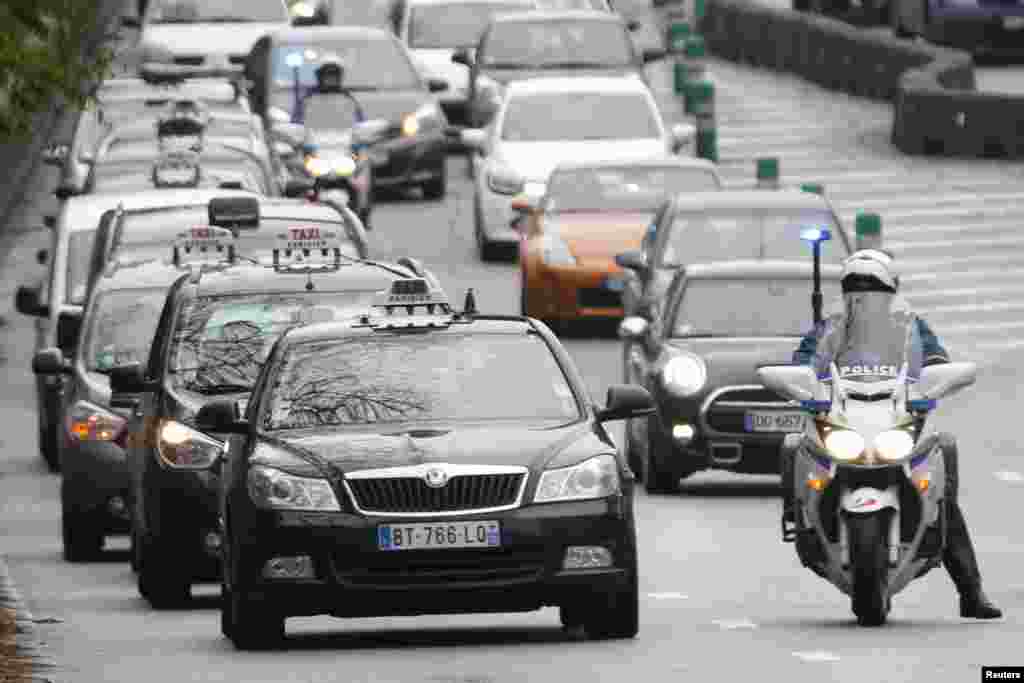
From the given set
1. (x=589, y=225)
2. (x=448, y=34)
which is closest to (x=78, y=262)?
(x=589, y=225)

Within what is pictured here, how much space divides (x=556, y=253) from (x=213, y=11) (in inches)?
640

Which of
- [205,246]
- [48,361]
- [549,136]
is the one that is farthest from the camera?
[549,136]

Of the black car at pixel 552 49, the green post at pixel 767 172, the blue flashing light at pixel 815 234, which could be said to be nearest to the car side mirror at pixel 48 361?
the blue flashing light at pixel 815 234

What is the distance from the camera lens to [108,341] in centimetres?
A: 2123

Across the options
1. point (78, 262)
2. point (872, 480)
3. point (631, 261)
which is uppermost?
point (872, 480)

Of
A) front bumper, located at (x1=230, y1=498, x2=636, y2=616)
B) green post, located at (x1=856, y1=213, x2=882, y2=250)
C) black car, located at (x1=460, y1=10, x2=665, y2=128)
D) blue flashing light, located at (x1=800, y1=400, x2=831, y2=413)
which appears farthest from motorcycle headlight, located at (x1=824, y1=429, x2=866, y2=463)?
black car, located at (x1=460, y1=10, x2=665, y2=128)

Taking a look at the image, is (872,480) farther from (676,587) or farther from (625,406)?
(676,587)

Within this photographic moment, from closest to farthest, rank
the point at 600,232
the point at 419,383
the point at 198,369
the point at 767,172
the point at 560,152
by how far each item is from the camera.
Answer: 1. the point at 419,383
2. the point at 198,369
3. the point at 600,232
4. the point at 767,172
5. the point at 560,152

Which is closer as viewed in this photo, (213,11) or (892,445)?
(892,445)

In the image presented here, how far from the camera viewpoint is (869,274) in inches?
611

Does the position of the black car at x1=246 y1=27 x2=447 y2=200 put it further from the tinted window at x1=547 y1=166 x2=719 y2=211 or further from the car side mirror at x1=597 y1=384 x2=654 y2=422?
the car side mirror at x1=597 y1=384 x2=654 y2=422

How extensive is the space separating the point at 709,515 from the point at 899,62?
82.7 feet

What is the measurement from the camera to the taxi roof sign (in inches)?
841

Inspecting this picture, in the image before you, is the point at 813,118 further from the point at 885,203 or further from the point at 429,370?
the point at 429,370
